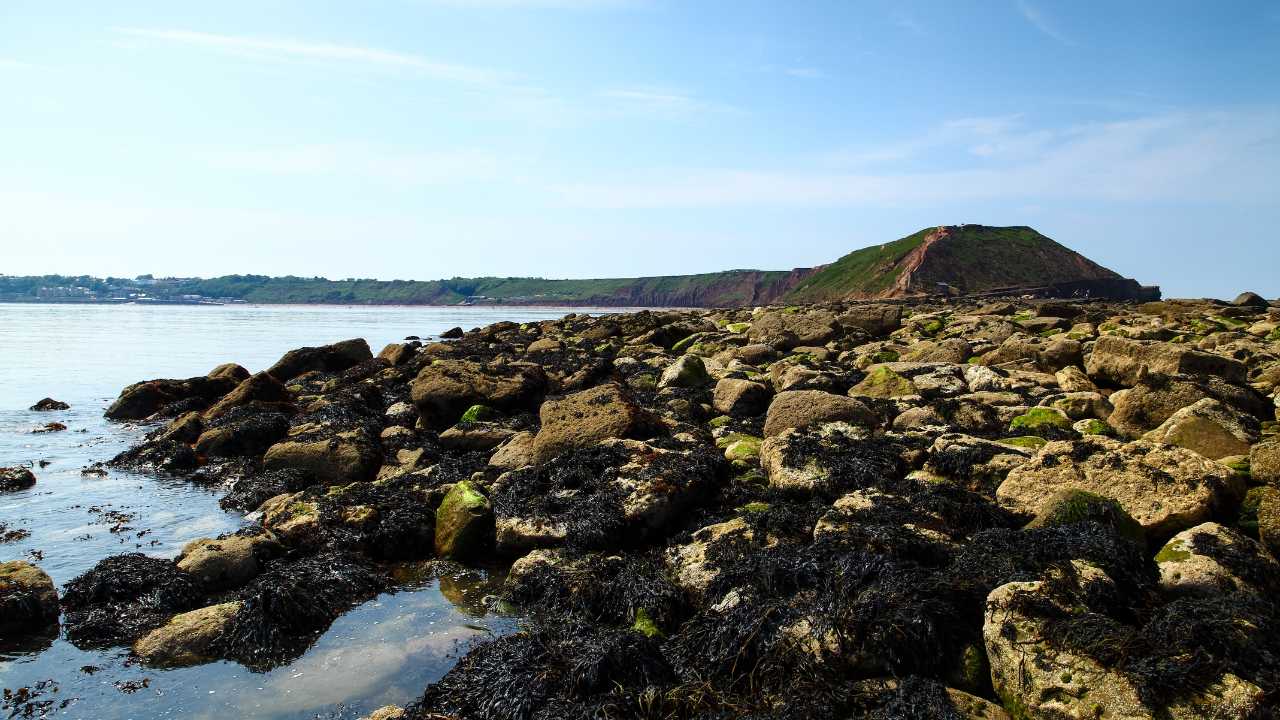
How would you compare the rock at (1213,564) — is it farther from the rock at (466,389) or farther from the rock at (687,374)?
the rock at (466,389)

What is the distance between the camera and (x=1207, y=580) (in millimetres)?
5789

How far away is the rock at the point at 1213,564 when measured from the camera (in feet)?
18.9

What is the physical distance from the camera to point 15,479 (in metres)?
12.2

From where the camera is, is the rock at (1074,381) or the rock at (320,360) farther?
the rock at (320,360)

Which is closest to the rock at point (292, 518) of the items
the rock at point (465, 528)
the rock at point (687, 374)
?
the rock at point (465, 528)

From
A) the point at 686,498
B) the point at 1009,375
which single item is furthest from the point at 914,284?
the point at 686,498

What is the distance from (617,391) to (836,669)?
278 inches

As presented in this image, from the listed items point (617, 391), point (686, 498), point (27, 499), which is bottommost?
point (27, 499)

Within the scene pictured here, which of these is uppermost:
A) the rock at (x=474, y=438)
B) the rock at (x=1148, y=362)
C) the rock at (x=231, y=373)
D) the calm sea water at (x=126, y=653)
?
the rock at (x=1148, y=362)

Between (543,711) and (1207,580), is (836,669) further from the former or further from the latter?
(1207,580)

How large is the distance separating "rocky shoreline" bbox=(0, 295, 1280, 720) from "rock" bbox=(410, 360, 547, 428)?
2.4 inches

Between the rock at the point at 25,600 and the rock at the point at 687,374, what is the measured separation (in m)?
11.1

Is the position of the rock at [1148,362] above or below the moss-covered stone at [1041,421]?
above

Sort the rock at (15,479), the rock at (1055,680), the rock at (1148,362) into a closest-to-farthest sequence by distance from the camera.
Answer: the rock at (1055,680)
the rock at (1148,362)
the rock at (15,479)
